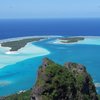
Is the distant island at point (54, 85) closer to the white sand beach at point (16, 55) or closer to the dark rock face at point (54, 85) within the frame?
the dark rock face at point (54, 85)

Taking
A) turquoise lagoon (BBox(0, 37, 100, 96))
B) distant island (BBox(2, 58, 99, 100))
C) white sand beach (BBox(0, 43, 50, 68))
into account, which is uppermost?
distant island (BBox(2, 58, 99, 100))

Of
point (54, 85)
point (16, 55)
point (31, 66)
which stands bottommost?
point (16, 55)

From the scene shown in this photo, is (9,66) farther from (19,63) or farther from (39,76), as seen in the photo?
(39,76)

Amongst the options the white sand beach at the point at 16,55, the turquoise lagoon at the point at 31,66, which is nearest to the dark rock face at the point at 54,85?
the turquoise lagoon at the point at 31,66

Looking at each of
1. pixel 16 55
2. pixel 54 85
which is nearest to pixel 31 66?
pixel 16 55

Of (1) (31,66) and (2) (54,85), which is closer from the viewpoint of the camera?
(2) (54,85)

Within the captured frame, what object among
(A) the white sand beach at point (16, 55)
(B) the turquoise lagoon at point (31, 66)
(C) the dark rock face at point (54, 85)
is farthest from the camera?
(A) the white sand beach at point (16, 55)

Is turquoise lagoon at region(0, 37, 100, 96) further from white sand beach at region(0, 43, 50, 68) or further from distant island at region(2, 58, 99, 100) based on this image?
distant island at region(2, 58, 99, 100)

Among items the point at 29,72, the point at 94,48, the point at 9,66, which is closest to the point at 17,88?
the point at 29,72

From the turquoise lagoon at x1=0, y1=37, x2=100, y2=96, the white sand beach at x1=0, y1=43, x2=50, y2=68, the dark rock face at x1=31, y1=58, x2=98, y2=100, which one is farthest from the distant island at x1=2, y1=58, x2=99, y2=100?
the white sand beach at x1=0, y1=43, x2=50, y2=68

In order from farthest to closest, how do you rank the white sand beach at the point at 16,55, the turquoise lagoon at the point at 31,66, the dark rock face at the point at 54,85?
the white sand beach at the point at 16,55
the turquoise lagoon at the point at 31,66
the dark rock face at the point at 54,85

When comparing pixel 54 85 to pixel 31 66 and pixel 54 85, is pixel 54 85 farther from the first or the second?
pixel 31 66
